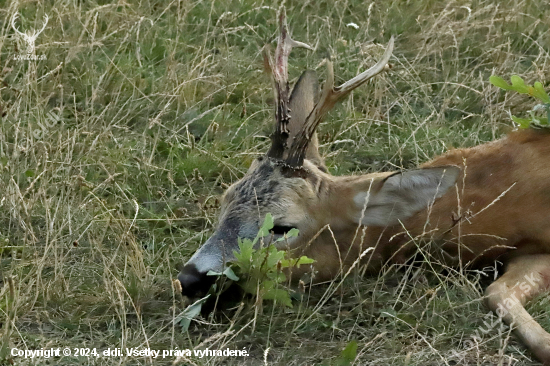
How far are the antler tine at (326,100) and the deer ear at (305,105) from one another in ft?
1.13

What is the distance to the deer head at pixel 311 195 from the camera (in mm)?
4730

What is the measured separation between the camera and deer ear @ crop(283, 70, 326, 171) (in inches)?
210

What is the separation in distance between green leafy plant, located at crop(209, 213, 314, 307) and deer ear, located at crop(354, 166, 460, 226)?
676mm

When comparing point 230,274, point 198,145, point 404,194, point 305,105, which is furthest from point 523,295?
point 198,145

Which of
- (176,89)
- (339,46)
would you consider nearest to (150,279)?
(176,89)

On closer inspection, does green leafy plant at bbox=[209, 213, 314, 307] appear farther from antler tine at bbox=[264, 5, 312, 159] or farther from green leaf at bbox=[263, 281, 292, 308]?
antler tine at bbox=[264, 5, 312, 159]

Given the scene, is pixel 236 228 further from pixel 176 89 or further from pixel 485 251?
pixel 176 89

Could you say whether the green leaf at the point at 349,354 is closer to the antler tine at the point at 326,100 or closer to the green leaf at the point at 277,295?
the green leaf at the point at 277,295

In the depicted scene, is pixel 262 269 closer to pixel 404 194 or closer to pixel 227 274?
pixel 227 274

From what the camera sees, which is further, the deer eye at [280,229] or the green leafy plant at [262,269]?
the deer eye at [280,229]

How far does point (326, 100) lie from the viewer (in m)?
4.77

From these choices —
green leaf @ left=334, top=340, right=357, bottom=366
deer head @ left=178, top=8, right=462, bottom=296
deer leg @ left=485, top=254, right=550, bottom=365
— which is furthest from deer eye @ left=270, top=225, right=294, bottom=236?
deer leg @ left=485, top=254, right=550, bottom=365

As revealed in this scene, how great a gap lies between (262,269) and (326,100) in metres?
0.98

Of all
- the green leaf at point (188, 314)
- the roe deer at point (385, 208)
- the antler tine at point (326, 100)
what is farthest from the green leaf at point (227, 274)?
the antler tine at point (326, 100)
